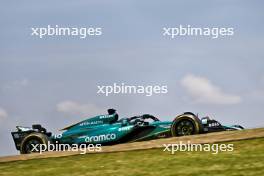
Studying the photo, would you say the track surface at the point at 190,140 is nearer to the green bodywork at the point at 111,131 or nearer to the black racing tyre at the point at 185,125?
the black racing tyre at the point at 185,125

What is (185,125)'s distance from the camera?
40.1 feet

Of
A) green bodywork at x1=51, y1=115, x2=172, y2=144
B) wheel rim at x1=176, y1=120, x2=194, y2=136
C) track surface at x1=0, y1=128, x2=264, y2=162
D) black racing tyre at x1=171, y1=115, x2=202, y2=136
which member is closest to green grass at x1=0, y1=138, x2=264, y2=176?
track surface at x1=0, y1=128, x2=264, y2=162

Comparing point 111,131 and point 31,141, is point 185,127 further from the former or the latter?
point 31,141

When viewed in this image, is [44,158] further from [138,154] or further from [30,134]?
[30,134]

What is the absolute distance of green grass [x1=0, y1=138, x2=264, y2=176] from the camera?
25.0ft

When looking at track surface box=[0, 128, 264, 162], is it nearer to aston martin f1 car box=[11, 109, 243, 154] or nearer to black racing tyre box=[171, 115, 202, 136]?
black racing tyre box=[171, 115, 202, 136]

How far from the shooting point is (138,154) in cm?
940

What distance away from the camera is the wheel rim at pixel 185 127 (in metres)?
12.2

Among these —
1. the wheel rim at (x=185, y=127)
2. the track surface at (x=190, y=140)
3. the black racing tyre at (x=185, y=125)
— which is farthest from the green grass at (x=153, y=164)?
the wheel rim at (x=185, y=127)

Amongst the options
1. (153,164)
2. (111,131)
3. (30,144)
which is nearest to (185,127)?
(111,131)

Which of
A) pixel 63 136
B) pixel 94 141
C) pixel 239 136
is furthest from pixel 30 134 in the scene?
pixel 239 136

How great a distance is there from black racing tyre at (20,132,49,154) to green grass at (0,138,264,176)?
2957 mm

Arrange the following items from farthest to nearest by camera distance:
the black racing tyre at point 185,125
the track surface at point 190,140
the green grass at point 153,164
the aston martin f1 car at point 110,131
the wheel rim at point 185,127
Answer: the aston martin f1 car at point 110,131 → the wheel rim at point 185,127 → the black racing tyre at point 185,125 → the track surface at point 190,140 → the green grass at point 153,164

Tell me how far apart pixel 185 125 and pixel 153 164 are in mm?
3999
